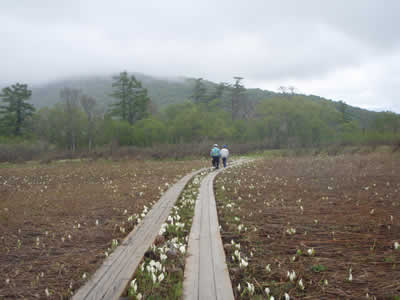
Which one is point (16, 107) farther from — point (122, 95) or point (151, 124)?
point (151, 124)

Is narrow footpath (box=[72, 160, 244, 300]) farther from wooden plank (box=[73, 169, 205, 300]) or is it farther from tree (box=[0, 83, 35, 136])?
tree (box=[0, 83, 35, 136])

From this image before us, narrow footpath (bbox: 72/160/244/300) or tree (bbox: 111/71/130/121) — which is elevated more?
tree (bbox: 111/71/130/121)

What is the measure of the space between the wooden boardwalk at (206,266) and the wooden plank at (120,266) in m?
0.75

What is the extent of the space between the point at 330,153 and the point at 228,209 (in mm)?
31392

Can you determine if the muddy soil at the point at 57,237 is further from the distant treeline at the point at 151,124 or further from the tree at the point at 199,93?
the tree at the point at 199,93

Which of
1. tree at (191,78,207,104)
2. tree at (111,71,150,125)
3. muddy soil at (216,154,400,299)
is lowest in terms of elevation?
muddy soil at (216,154,400,299)

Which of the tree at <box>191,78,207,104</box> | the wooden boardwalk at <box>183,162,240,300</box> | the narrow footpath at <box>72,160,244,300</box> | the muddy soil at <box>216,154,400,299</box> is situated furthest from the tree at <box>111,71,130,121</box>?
the wooden boardwalk at <box>183,162,240,300</box>

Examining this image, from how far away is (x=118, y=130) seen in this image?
171ft

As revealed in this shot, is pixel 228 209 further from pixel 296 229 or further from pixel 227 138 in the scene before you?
pixel 227 138

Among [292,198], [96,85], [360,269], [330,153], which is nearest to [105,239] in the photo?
[360,269]

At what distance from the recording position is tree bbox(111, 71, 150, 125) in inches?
2312

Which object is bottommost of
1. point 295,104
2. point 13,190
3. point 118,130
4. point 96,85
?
point 13,190

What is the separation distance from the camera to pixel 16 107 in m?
52.6

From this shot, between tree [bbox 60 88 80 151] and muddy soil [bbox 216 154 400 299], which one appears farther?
tree [bbox 60 88 80 151]
